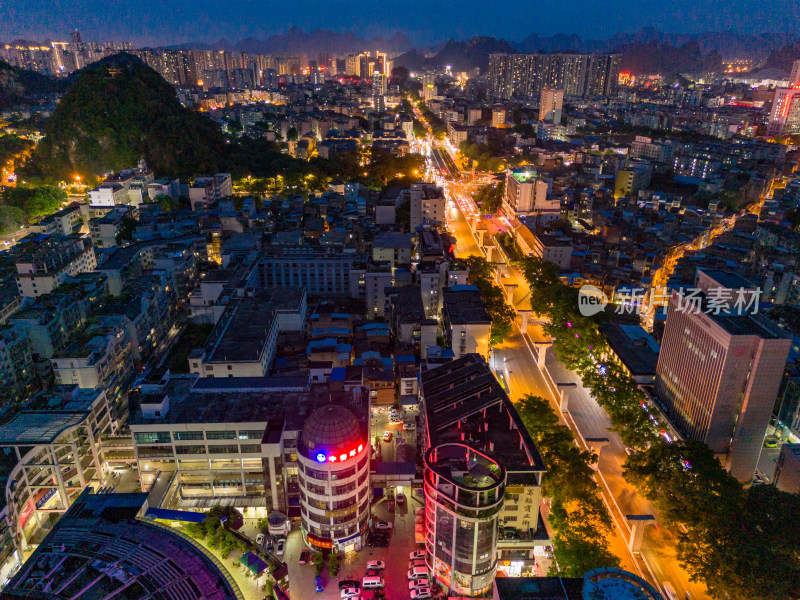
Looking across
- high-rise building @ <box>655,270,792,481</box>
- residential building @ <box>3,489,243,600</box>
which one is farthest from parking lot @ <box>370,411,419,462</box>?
high-rise building @ <box>655,270,792,481</box>

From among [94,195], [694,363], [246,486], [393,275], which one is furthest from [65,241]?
[694,363]

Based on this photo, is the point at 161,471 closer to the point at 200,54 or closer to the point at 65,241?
the point at 65,241

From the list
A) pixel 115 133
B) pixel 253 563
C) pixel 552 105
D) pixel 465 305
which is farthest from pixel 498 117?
pixel 253 563

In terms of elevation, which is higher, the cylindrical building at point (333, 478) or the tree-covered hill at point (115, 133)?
the tree-covered hill at point (115, 133)

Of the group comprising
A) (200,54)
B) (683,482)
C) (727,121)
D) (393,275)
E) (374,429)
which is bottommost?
(374,429)

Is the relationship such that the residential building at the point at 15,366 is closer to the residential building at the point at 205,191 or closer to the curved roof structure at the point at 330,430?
the curved roof structure at the point at 330,430

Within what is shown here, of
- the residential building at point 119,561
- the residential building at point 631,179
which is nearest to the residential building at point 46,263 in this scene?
the residential building at point 119,561
